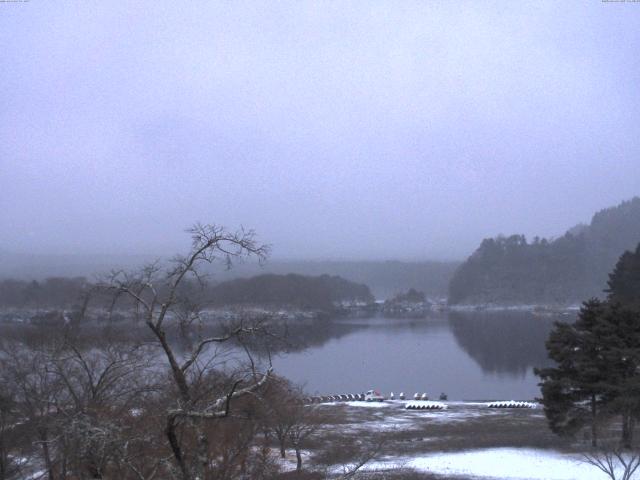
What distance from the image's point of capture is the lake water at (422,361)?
33.2m

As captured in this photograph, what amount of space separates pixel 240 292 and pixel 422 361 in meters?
13.2

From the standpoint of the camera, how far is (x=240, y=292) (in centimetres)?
4862

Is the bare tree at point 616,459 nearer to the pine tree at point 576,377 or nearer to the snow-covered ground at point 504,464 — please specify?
the snow-covered ground at point 504,464

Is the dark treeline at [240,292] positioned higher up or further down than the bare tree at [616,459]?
higher up

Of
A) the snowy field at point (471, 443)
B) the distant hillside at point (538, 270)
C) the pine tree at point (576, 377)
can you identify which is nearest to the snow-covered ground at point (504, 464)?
the snowy field at point (471, 443)

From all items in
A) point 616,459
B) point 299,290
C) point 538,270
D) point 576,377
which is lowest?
point 616,459

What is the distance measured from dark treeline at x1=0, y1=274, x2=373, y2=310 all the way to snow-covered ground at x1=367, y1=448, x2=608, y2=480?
5.00 metres

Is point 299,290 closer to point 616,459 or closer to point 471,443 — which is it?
point 471,443

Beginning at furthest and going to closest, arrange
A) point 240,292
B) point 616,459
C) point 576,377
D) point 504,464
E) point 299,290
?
point 299,290 → point 240,292 → point 576,377 → point 504,464 → point 616,459

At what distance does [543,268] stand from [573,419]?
349ft

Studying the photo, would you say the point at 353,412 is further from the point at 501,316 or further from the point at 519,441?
the point at 501,316

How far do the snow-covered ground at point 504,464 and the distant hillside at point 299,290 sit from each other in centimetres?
2727

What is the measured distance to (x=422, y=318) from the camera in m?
88.4

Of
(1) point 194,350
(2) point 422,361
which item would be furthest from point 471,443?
(2) point 422,361
